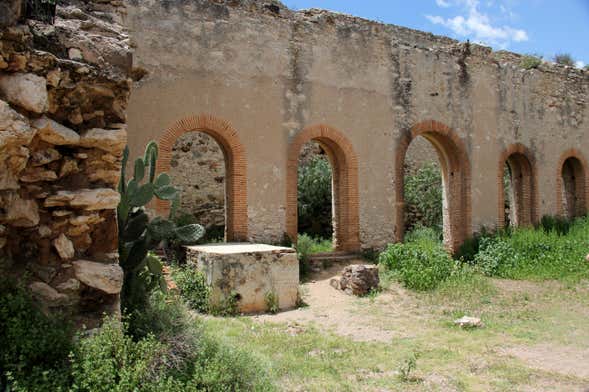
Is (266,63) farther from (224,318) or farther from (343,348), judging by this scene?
(343,348)

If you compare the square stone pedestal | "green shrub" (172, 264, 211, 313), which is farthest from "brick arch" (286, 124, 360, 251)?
"green shrub" (172, 264, 211, 313)

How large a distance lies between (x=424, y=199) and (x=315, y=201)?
4.06 m

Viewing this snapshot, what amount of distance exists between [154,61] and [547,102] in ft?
40.0

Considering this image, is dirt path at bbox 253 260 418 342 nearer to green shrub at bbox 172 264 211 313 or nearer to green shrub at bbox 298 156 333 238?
green shrub at bbox 172 264 211 313

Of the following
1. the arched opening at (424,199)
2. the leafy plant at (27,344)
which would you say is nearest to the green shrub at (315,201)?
the arched opening at (424,199)

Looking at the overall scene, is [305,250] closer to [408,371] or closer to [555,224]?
[408,371]

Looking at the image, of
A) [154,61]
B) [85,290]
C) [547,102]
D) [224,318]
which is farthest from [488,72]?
[85,290]

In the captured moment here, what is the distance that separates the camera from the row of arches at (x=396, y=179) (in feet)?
36.4

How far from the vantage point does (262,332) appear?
7148mm

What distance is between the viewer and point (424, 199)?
1806cm

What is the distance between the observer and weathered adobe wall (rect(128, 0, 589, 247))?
10.8 metres

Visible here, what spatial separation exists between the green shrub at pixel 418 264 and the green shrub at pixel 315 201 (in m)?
4.75

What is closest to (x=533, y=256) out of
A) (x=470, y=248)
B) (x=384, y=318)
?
(x=470, y=248)

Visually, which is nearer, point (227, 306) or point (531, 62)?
point (227, 306)
